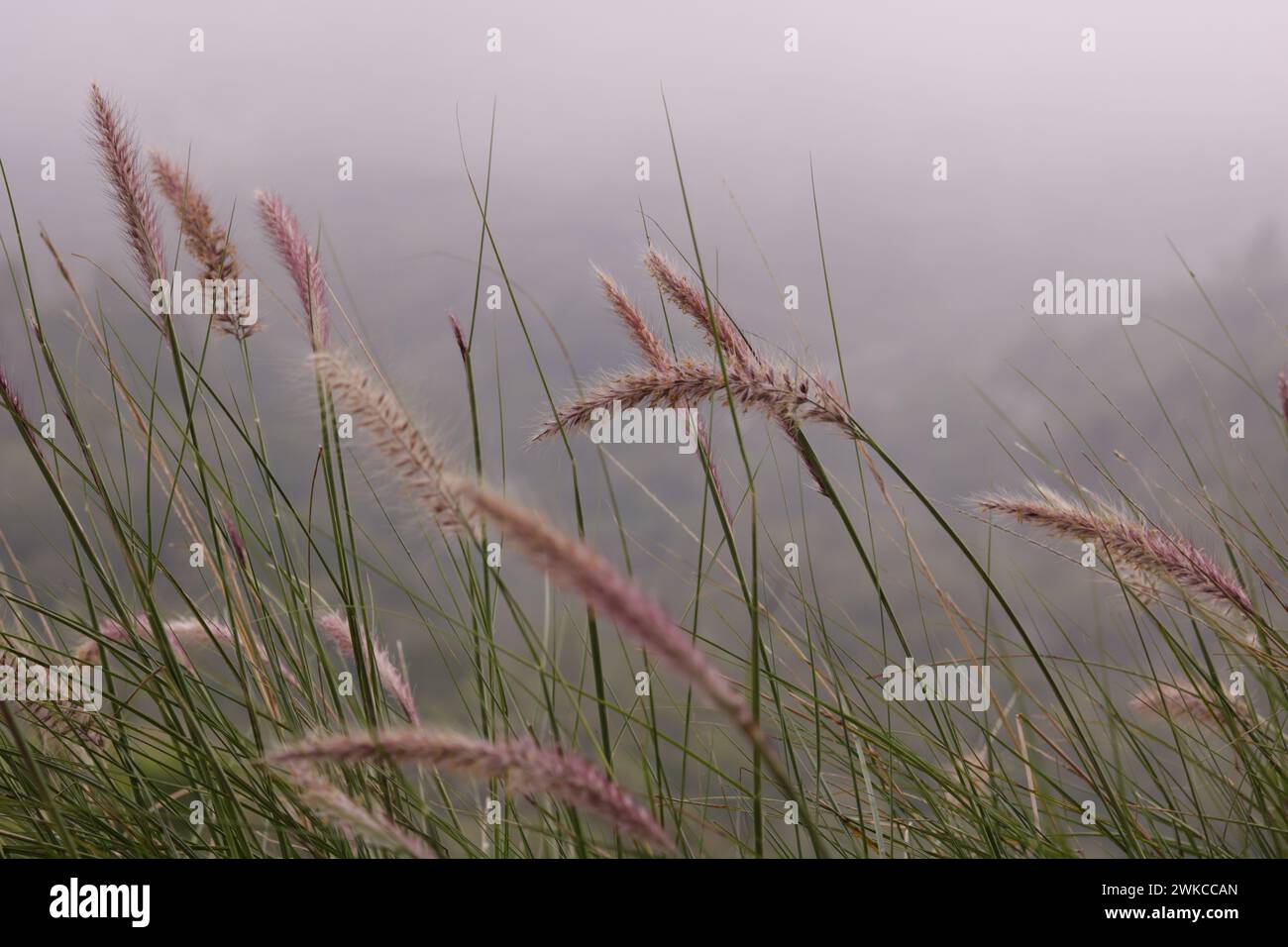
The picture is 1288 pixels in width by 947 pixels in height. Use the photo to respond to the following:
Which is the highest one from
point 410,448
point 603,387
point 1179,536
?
point 603,387

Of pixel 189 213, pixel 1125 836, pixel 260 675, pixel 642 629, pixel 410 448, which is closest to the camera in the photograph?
pixel 642 629

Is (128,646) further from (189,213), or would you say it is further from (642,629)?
(642,629)

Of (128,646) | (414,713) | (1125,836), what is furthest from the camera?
(414,713)

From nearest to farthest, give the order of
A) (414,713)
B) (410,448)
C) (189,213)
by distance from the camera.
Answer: (410,448), (189,213), (414,713)

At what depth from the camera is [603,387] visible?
5.96ft

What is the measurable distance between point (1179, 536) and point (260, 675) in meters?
2.16

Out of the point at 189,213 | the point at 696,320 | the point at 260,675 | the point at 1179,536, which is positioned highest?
the point at 189,213

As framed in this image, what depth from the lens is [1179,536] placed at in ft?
6.65

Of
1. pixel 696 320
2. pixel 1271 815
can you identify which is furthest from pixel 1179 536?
pixel 696 320

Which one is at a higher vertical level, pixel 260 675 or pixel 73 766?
pixel 260 675
